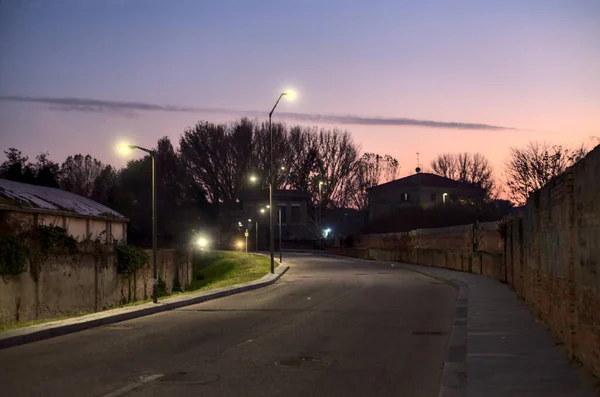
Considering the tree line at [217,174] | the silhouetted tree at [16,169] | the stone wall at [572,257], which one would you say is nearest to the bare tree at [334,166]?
the tree line at [217,174]

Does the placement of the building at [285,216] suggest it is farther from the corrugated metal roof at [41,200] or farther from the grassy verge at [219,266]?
the corrugated metal roof at [41,200]

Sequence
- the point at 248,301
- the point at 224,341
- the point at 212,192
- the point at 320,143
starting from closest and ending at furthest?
the point at 224,341
the point at 248,301
the point at 212,192
the point at 320,143

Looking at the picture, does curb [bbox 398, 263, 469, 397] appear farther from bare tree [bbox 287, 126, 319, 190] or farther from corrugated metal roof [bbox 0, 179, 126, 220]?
bare tree [bbox 287, 126, 319, 190]

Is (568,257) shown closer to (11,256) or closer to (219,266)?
(11,256)

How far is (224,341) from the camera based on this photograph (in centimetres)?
1486

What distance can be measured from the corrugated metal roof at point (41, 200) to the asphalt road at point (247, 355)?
9.44 metres

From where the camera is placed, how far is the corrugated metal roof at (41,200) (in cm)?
2772

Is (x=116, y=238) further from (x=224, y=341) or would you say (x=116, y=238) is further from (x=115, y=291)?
(x=224, y=341)

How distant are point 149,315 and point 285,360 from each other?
9.79m

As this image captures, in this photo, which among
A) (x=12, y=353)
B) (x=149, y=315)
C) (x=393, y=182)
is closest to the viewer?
(x=12, y=353)

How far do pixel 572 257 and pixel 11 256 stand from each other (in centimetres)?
1792

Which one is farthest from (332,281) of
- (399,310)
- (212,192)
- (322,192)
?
(322,192)

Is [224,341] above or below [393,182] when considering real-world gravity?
below

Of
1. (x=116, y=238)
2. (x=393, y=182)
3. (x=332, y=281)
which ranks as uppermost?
(x=393, y=182)
